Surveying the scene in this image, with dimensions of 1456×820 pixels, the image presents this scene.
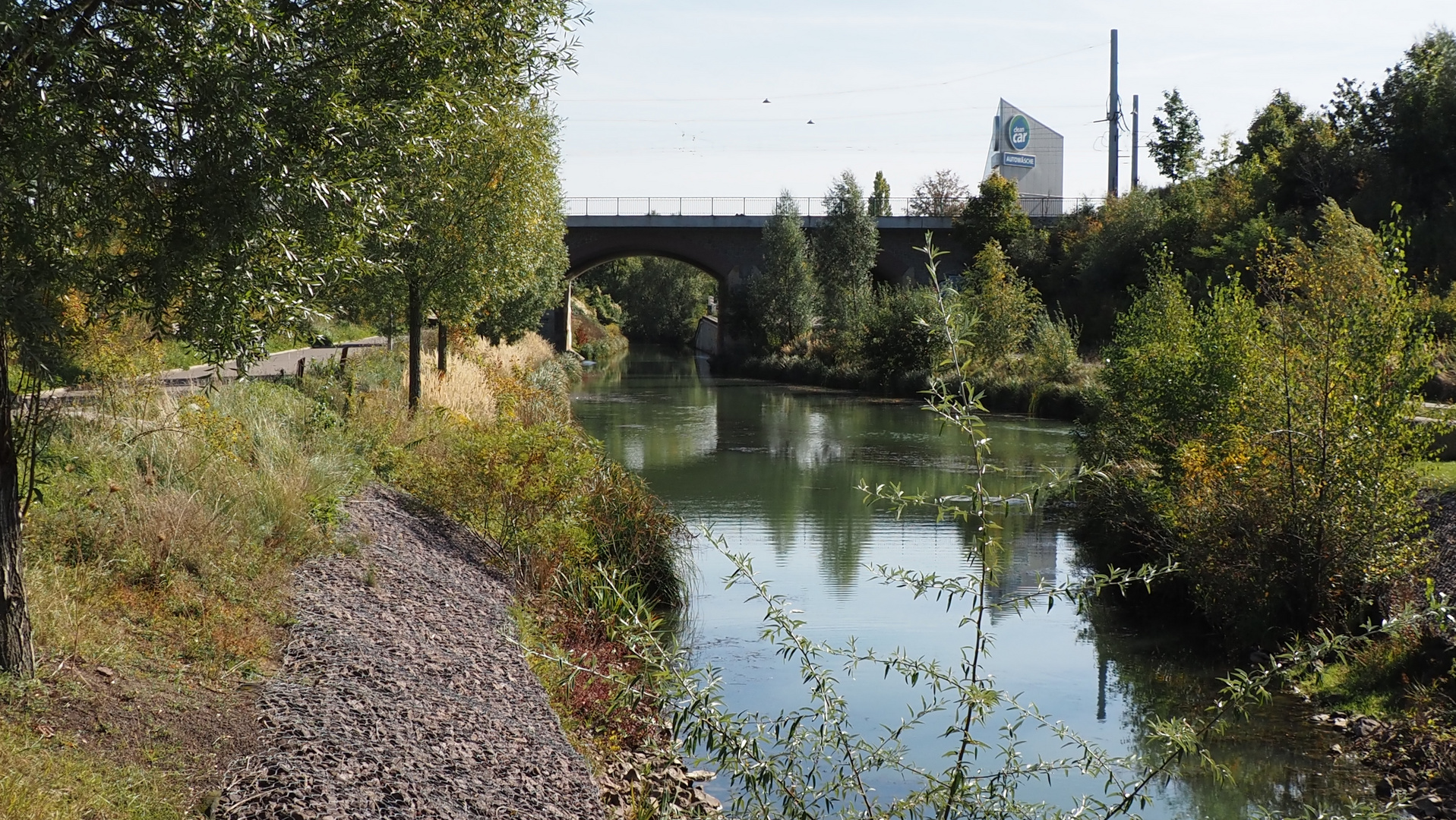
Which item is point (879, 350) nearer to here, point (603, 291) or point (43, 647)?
point (43, 647)

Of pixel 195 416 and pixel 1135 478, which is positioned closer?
pixel 195 416

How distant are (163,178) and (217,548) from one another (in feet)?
9.41

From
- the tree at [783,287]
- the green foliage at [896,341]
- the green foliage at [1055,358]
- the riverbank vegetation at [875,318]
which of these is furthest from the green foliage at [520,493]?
the tree at [783,287]

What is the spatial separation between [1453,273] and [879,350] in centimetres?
1583

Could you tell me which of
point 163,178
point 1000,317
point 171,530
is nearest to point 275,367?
point 171,530

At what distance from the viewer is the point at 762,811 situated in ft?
15.4

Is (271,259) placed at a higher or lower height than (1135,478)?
higher

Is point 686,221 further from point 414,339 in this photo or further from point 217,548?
point 217,548

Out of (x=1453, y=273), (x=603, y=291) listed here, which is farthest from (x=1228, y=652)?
(x=603, y=291)

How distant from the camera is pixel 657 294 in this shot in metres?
80.5

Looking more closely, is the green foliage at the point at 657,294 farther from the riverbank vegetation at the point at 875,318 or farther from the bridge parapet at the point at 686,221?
the riverbank vegetation at the point at 875,318

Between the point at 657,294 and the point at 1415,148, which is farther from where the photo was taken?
the point at 657,294

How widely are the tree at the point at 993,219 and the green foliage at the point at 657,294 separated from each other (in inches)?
1121

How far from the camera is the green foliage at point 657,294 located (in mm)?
79000
